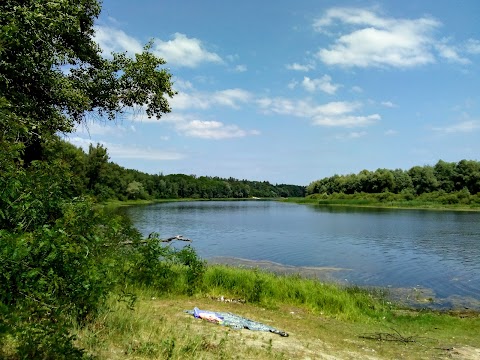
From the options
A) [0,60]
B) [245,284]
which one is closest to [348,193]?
[245,284]

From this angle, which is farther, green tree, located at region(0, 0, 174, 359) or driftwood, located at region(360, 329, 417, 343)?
driftwood, located at region(360, 329, 417, 343)

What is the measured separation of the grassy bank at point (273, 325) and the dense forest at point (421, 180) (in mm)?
102069

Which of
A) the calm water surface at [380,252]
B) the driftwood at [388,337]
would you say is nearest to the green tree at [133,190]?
the calm water surface at [380,252]

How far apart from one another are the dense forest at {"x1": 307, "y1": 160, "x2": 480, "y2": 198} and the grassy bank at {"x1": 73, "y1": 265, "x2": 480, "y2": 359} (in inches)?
4018

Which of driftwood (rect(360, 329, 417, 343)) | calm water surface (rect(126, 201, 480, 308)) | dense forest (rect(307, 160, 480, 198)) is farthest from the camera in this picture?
dense forest (rect(307, 160, 480, 198))

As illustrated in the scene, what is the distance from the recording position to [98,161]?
Result: 100m

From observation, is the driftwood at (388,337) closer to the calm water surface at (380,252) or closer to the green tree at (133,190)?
the calm water surface at (380,252)

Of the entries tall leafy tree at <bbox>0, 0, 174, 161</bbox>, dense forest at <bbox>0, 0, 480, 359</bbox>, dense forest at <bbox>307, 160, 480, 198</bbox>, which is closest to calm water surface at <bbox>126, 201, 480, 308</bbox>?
dense forest at <bbox>0, 0, 480, 359</bbox>

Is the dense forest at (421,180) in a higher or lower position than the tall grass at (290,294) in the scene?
higher

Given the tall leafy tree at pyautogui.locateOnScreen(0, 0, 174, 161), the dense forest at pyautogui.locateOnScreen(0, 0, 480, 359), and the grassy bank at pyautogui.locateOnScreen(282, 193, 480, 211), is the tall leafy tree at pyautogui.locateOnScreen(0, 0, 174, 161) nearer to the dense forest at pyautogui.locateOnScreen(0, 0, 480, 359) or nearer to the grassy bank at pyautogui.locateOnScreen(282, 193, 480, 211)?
the dense forest at pyautogui.locateOnScreen(0, 0, 480, 359)

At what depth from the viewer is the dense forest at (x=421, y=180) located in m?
110

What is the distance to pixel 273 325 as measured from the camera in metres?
12.1

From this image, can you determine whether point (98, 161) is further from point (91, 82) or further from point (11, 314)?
point (11, 314)

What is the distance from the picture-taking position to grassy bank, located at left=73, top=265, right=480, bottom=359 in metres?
7.52
